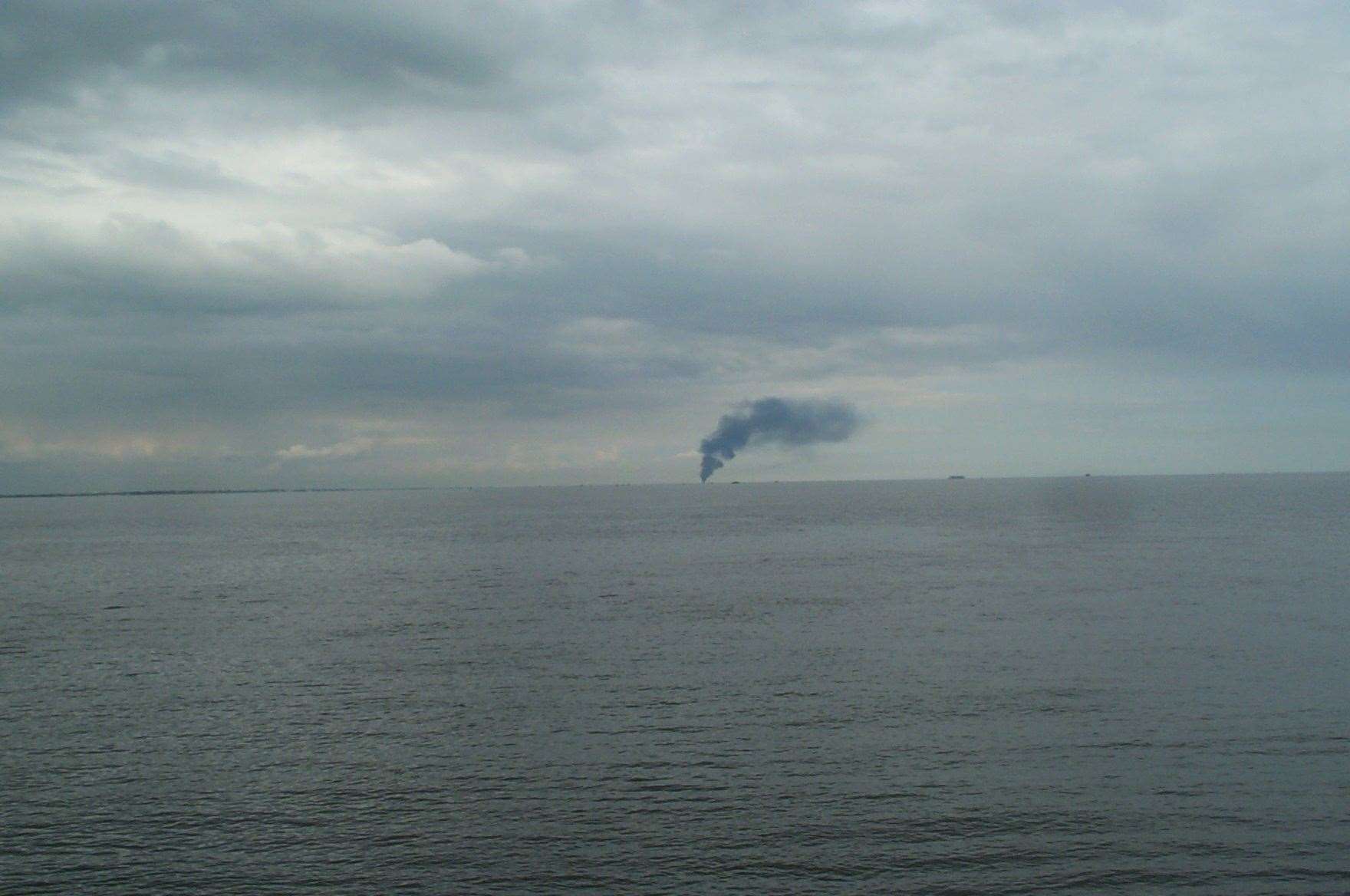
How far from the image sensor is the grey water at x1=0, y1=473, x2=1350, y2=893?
33562 mm

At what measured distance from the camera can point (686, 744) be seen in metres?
45.6

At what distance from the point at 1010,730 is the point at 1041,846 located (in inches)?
514

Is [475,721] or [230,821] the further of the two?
[475,721]

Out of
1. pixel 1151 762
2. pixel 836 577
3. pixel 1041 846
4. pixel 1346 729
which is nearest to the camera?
pixel 1041 846

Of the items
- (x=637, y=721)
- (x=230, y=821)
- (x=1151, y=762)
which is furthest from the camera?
(x=637, y=721)

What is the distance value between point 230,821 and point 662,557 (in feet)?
350

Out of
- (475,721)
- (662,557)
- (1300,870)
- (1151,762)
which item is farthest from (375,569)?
(1300,870)

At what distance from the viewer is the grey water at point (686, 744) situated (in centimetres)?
3356

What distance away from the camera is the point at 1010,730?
4712 cm

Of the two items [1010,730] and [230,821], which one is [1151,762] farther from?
[230,821]

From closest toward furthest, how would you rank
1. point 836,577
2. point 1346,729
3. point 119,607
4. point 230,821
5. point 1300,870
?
point 1300,870
point 230,821
point 1346,729
point 119,607
point 836,577

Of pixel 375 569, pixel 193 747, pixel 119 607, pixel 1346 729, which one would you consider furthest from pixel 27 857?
pixel 375 569

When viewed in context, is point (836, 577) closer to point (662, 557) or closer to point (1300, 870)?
point (662, 557)

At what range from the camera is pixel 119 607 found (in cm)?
9319
